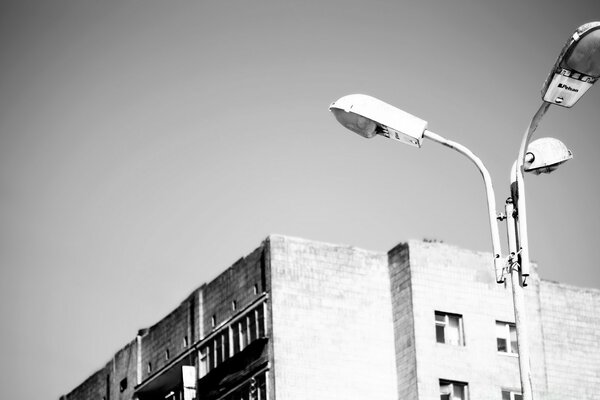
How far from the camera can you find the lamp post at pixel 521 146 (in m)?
14.8

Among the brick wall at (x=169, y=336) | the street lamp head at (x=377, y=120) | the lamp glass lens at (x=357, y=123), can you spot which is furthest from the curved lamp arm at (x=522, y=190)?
the brick wall at (x=169, y=336)

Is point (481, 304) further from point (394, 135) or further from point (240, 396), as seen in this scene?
point (394, 135)

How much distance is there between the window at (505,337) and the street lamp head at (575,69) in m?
32.8

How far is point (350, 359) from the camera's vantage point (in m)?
44.9

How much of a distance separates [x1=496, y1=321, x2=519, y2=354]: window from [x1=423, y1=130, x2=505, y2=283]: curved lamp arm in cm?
3124

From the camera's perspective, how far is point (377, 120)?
16.0 metres

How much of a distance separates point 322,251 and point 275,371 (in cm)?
487

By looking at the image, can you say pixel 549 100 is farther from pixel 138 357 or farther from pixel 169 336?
pixel 138 357

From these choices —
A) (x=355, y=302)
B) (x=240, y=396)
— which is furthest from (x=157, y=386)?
(x=355, y=302)

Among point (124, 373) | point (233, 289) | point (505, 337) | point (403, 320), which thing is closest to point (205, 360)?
point (233, 289)

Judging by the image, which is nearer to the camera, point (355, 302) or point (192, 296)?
point (355, 302)

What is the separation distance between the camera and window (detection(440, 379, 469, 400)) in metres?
45.2

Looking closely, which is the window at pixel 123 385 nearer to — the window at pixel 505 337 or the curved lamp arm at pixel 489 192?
the window at pixel 505 337

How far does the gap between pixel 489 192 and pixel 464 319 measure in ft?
100
